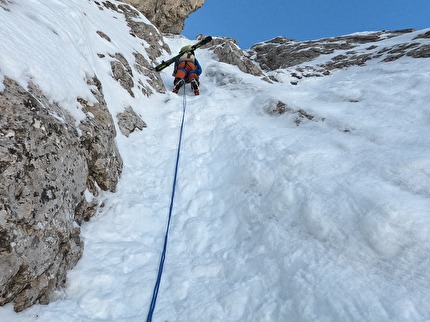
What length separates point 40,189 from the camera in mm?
3660

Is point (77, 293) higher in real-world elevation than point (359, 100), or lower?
lower

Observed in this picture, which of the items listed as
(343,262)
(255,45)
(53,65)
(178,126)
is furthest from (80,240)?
(255,45)

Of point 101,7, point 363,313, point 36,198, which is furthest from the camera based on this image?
point 101,7

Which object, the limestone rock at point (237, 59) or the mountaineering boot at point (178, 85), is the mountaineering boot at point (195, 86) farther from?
the limestone rock at point (237, 59)

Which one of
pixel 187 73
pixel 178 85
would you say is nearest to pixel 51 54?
pixel 178 85

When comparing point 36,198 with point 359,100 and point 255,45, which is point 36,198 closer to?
point 359,100

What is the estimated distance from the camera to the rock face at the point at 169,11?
3412 centimetres

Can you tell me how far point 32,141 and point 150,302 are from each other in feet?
8.75

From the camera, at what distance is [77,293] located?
3.78m

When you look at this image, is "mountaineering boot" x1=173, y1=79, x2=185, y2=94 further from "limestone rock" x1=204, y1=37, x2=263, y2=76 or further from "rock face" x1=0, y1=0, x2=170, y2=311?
"rock face" x1=0, y1=0, x2=170, y2=311

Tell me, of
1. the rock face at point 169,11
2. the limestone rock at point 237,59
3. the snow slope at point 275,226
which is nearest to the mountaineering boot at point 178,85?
the snow slope at point 275,226

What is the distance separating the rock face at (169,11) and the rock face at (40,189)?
32602 mm

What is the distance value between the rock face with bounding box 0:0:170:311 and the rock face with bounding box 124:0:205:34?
1284 inches

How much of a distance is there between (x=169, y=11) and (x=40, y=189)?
39.4 metres
